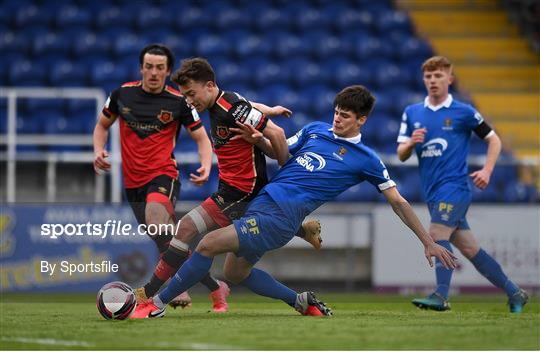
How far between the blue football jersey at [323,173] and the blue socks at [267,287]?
541mm

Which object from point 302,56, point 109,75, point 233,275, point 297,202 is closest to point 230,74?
point 302,56

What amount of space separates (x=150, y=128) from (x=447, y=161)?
2367 millimetres

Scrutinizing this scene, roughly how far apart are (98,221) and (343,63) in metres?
9.19

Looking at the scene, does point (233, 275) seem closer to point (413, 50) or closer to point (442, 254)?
point (442, 254)

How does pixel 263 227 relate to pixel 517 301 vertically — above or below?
above

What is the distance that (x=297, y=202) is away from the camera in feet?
23.6

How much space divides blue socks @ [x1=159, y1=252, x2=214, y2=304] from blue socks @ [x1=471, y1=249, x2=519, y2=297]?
8.40 ft

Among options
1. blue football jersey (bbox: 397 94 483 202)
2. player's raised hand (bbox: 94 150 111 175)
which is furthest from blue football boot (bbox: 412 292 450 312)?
player's raised hand (bbox: 94 150 111 175)

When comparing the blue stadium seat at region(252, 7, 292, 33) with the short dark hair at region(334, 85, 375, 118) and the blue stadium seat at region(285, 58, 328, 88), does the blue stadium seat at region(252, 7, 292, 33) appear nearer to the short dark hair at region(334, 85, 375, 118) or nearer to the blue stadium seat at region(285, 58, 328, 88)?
the blue stadium seat at region(285, 58, 328, 88)

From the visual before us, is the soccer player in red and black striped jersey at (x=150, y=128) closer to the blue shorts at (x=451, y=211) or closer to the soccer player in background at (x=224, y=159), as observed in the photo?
the soccer player in background at (x=224, y=159)

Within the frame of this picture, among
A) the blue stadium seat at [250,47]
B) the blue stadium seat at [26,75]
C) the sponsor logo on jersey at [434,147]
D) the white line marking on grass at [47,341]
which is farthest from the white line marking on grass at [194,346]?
the blue stadium seat at [250,47]

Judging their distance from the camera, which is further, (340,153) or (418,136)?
(418,136)

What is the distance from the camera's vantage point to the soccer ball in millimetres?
6945

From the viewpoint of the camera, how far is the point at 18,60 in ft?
55.0
